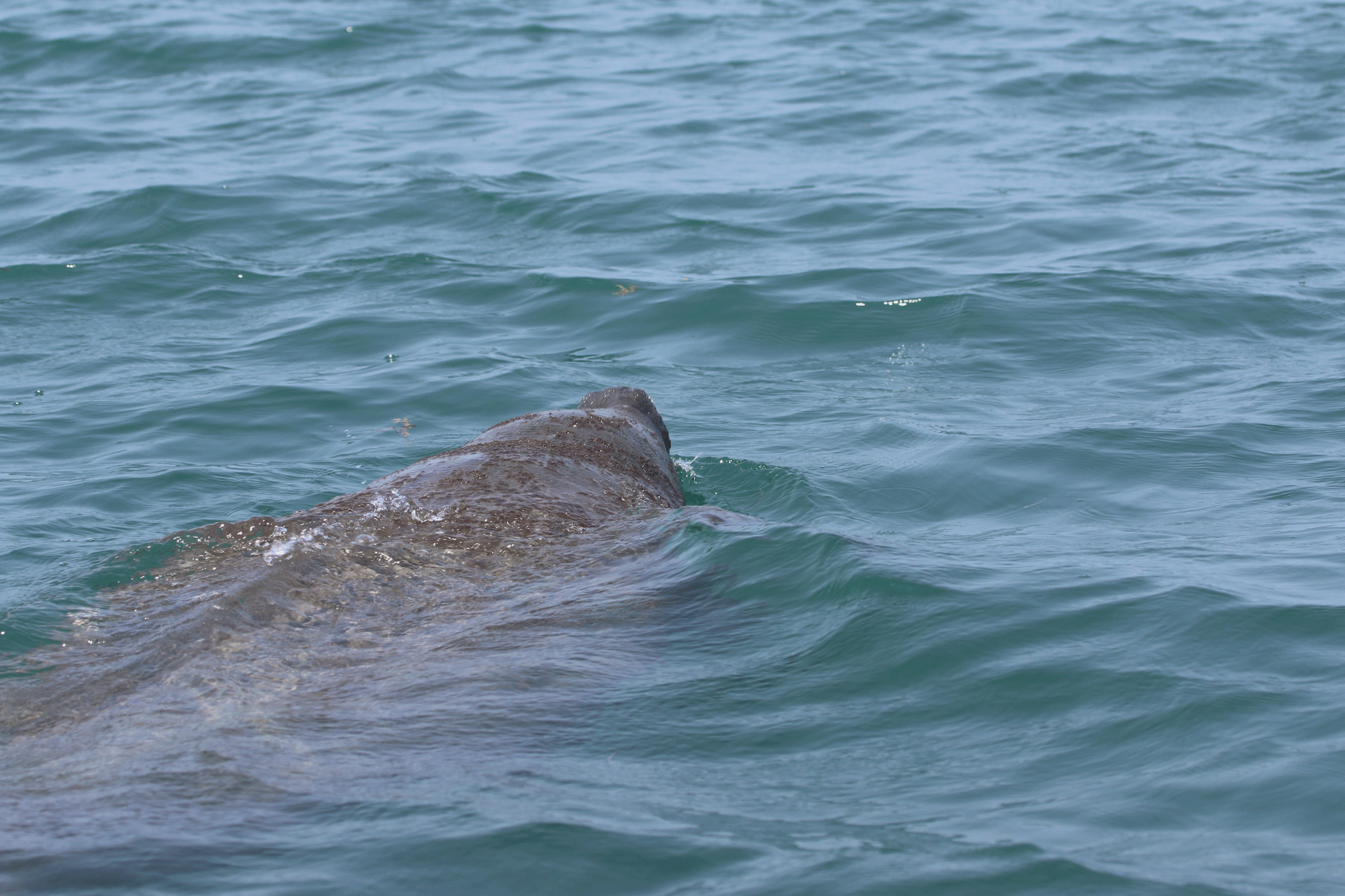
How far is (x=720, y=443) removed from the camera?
29.7 ft

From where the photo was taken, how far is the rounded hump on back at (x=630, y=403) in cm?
796

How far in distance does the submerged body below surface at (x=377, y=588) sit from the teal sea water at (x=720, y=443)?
0.12 ft

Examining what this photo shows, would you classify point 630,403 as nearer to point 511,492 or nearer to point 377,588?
point 511,492

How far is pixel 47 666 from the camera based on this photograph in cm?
488

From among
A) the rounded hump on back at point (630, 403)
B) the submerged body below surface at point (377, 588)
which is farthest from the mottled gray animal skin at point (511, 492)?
the rounded hump on back at point (630, 403)

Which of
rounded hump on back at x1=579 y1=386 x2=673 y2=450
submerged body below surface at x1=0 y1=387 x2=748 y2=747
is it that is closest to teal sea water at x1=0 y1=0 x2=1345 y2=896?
submerged body below surface at x1=0 y1=387 x2=748 y2=747

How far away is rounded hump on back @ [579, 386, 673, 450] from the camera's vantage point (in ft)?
26.1

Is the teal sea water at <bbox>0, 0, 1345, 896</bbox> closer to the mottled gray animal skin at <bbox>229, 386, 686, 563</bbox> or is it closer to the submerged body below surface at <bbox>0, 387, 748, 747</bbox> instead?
the submerged body below surface at <bbox>0, 387, 748, 747</bbox>

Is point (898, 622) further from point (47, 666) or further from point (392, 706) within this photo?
point (47, 666)

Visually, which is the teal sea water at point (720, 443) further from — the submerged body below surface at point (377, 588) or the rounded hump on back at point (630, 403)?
the rounded hump on back at point (630, 403)

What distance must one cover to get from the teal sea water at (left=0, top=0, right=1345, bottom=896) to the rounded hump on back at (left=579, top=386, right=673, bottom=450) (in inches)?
17.0

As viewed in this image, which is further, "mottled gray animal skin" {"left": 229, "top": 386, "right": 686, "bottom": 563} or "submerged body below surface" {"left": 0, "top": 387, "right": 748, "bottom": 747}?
"mottled gray animal skin" {"left": 229, "top": 386, "right": 686, "bottom": 563}

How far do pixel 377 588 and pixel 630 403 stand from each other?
284 cm

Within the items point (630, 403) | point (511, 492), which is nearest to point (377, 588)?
point (511, 492)
